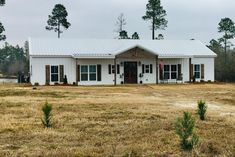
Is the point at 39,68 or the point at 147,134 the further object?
the point at 39,68

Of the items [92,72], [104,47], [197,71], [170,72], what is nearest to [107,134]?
[92,72]

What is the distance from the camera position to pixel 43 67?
37.5m

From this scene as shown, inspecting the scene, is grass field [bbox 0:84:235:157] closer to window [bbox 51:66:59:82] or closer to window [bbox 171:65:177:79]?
window [bbox 51:66:59:82]

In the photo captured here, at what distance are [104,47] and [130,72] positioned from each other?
3.47 meters

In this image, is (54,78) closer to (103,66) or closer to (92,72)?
(92,72)

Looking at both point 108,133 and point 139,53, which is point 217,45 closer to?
point 139,53

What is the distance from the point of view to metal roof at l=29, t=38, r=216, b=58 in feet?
125

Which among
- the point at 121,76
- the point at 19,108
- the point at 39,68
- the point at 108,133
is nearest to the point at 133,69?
the point at 121,76

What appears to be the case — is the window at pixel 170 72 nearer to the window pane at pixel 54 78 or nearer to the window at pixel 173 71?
the window at pixel 173 71

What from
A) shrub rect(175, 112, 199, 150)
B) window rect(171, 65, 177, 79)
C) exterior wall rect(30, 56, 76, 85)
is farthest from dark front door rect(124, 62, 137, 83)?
shrub rect(175, 112, 199, 150)

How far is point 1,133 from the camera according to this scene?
12.2 metres

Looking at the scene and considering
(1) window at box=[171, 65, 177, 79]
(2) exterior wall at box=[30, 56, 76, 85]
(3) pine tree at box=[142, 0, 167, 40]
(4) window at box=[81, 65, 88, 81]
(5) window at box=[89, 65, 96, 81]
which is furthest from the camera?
(3) pine tree at box=[142, 0, 167, 40]

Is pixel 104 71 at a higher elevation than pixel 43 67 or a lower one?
lower

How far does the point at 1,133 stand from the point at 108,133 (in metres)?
2.81
